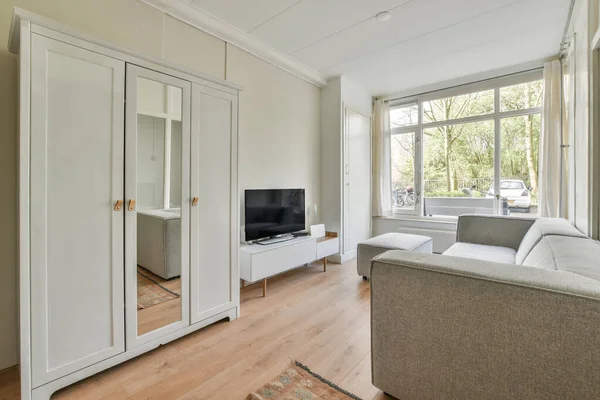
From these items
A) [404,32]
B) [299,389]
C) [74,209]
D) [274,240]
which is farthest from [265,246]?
[404,32]

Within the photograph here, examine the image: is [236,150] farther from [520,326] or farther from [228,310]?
[520,326]

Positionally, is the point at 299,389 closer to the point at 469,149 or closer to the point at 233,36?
the point at 233,36

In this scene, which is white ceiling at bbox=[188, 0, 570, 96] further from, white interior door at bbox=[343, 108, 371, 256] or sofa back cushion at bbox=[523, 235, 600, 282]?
sofa back cushion at bbox=[523, 235, 600, 282]

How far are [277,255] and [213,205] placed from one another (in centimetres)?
108

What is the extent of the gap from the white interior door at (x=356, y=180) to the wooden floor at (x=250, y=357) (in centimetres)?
158

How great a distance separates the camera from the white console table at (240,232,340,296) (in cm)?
276

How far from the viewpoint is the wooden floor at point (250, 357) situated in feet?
4.96

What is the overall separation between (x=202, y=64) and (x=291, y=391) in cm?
278

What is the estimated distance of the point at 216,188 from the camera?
2.19 meters

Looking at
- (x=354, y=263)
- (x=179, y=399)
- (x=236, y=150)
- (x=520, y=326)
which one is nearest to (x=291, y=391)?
(x=179, y=399)

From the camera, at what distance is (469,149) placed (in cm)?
423

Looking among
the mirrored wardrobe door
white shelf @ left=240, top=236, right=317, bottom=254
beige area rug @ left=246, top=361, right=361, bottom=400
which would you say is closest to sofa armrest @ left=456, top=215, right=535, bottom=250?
white shelf @ left=240, top=236, right=317, bottom=254

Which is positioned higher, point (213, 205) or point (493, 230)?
point (213, 205)

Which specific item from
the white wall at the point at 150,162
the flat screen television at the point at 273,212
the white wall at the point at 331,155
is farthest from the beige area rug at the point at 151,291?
the white wall at the point at 331,155
